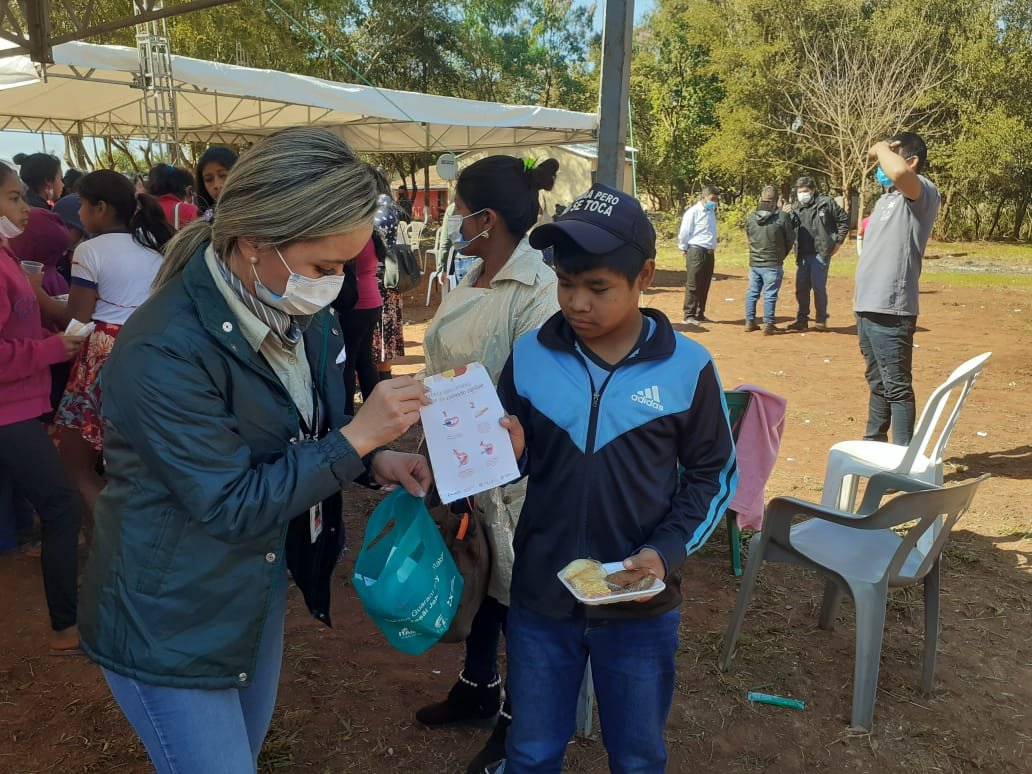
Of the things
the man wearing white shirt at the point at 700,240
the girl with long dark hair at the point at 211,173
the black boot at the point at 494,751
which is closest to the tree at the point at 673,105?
the man wearing white shirt at the point at 700,240

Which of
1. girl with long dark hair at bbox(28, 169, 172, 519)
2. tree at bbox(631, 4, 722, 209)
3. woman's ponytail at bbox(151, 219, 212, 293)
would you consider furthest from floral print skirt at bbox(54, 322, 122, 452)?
tree at bbox(631, 4, 722, 209)

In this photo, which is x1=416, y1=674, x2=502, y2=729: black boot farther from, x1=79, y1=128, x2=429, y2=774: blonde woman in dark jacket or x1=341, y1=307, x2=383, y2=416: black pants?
x1=341, y1=307, x2=383, y2=416: black pants

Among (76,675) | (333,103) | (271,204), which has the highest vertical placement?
(333,103)

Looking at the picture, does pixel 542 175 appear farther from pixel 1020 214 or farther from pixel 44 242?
pixel 1020 214

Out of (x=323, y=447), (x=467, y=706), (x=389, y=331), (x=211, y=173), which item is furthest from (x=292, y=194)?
(x=389, y=331)

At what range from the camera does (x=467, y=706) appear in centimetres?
308

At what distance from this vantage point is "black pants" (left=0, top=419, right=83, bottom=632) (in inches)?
128

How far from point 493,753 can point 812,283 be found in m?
10.8

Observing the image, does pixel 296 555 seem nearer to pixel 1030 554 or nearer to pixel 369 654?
pixel 369 654

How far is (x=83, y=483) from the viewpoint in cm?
426

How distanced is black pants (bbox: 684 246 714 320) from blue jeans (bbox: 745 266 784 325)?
29.5 inches

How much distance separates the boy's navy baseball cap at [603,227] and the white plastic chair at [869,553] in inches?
65.8

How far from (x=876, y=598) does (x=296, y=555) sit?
7.72ft

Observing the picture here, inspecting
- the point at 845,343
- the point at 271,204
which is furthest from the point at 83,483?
the point at 845,343
